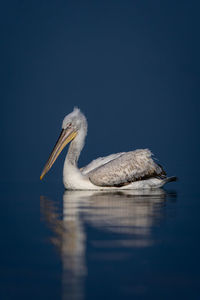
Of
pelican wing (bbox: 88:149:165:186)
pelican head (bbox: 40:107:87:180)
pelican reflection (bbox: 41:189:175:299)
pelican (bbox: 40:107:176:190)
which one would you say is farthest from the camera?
pelican head (bbox: 40:107:87:180)

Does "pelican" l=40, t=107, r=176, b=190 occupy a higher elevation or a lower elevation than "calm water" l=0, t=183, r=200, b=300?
higher

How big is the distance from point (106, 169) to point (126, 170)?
0.56 m

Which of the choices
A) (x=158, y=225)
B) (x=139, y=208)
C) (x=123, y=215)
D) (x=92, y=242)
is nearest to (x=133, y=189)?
(x=139, y=208)

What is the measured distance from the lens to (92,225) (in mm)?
5406

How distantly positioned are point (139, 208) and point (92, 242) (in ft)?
9.11

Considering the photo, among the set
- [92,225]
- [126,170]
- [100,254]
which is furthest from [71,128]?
[100,254]

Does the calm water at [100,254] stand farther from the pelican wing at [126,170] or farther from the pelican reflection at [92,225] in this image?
the pelican wing at [126,170]

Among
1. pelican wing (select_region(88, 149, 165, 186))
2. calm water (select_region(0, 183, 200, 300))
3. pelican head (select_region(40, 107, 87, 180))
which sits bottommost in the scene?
calm water (select_region(0, 183, 200, 300))

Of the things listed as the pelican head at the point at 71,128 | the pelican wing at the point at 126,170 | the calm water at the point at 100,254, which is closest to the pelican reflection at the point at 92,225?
the calm water at the point at 100,254

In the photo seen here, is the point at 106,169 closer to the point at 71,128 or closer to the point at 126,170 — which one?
the point at 126,170

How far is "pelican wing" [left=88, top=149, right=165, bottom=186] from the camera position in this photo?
34.1 ft

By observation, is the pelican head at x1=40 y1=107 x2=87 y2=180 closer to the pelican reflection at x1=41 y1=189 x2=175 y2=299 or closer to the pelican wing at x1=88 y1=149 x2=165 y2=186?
the pelican wing at x1=88 y1=149 x2=165 y2=186

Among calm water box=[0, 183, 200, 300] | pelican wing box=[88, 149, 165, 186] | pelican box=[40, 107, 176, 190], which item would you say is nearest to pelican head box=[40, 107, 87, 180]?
pelican box=[40, 107, 176, 190]

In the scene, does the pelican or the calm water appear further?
the pelican
